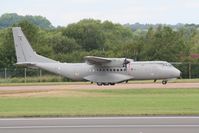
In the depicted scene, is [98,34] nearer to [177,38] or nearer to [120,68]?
[177,38]

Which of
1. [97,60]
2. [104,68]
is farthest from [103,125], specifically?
[104,68]

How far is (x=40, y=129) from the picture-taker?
1648 centimetres

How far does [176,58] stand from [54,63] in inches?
1047

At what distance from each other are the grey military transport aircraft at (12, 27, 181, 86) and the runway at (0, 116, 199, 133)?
116 feet

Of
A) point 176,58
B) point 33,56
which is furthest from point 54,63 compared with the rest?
point 176,58

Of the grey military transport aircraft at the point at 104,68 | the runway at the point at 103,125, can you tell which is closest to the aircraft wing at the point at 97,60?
the grey military transport aircraft at the point at 104,68

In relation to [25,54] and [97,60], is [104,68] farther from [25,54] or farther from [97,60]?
[25,54]

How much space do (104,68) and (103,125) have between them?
39909 millimetres

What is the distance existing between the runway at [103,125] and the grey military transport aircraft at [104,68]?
1391 inches

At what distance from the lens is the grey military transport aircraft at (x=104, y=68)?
56.0 m

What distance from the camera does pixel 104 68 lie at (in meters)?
57.3

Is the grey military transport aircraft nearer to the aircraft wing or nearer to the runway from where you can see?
the aircraft wing

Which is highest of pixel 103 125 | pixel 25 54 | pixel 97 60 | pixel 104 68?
pixel 25 54

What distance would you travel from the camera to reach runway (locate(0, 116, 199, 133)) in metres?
15.9
